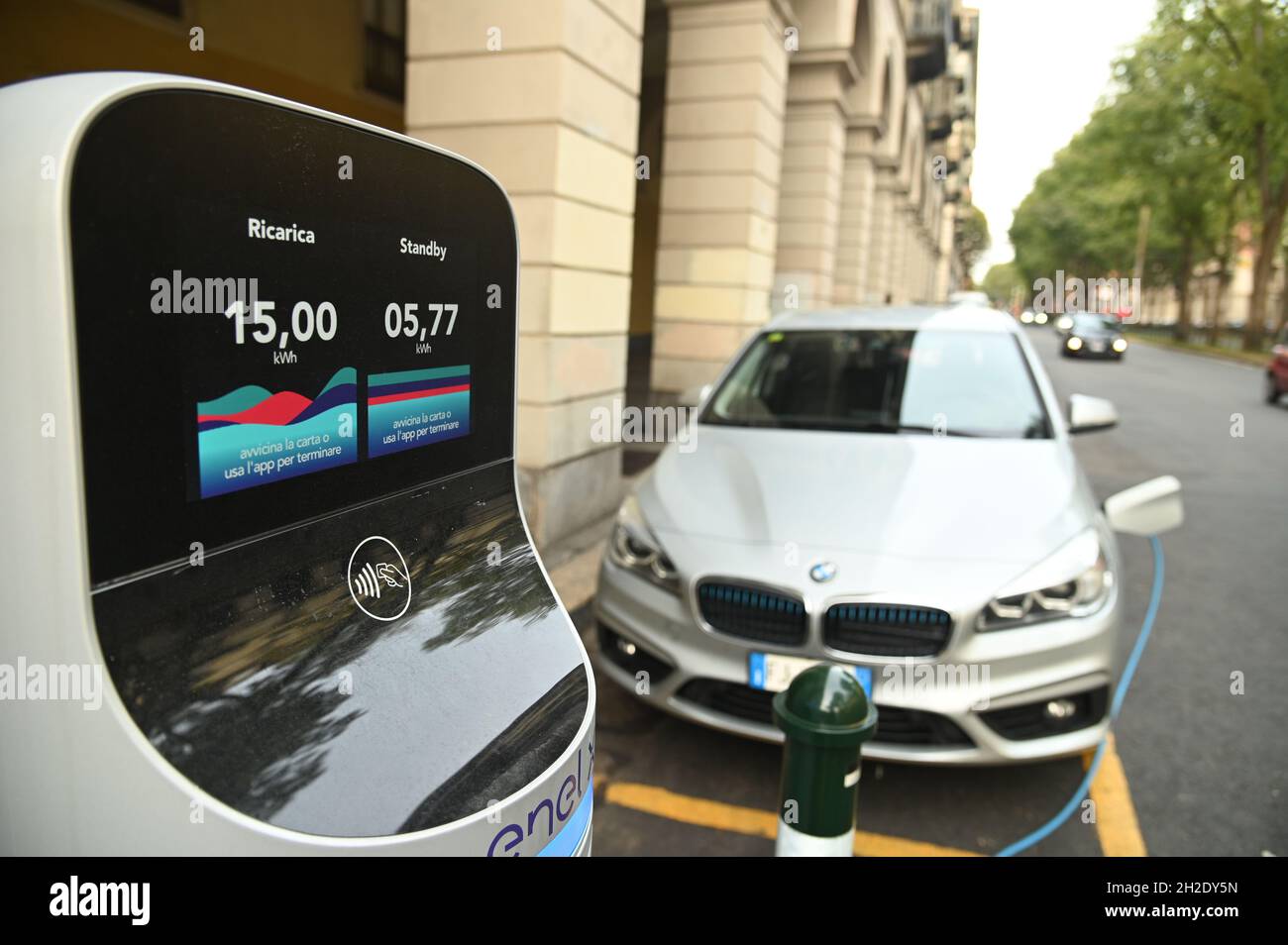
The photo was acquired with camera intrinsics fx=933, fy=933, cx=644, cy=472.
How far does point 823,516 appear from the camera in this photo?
11.0 feet

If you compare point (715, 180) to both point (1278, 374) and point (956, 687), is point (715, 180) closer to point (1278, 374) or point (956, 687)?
point (956, 687)

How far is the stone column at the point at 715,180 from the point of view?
10086mm

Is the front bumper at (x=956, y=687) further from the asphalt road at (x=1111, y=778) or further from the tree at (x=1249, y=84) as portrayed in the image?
the tree at (x=1249, y=84)

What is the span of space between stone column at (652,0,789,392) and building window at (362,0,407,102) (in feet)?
11.2

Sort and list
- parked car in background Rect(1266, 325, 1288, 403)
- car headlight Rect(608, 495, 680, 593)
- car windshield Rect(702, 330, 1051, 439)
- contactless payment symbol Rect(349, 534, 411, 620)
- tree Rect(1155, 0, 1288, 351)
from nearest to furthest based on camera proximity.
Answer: contactless payment symbol Rect(349, 534, 411, 620) < car headlight Rect(608, 495, 680, 593) < car windshield Rect(702, 330, 1051, 439) < parked car in background Rect(1266, 325, 1288, 403) < tree Rect(1155, 0, 1288, 351)

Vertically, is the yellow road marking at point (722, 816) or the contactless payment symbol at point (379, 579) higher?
the contactless payment symbol at point (379, 579)

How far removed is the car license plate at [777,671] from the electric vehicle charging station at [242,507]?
64.6 inches

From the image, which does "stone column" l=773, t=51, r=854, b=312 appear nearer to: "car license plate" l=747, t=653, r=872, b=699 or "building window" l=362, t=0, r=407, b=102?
"building window" l=362, t=0, r=407, b=102

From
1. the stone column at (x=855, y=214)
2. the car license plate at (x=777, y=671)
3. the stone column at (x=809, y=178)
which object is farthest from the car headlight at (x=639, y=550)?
the stone column at (x=855, y=214)

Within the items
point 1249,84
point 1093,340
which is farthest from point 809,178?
point 1249,84

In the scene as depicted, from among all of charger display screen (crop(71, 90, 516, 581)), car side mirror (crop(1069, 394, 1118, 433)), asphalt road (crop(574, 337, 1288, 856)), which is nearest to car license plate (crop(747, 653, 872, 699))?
asphalt road (crop(574, 337, 1288, 856))

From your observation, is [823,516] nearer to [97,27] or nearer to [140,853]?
[140,853]

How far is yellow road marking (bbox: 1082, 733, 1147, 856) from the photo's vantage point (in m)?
3.05

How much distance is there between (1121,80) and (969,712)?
48167 millimetres
